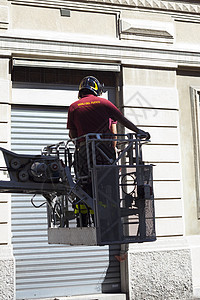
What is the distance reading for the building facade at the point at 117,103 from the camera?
366 inches

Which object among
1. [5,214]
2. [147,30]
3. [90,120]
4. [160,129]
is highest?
[147,30]

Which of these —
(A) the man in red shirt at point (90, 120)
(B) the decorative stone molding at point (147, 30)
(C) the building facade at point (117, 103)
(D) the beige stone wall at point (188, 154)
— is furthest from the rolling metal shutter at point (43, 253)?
(A) the man in red shirt at point (90, 120)

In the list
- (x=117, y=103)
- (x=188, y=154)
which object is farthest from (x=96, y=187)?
(x=188, y=154)

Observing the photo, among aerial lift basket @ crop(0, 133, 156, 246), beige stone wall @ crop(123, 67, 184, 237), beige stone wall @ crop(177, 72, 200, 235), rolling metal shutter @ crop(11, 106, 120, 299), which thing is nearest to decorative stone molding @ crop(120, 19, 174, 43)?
beige stone wall @ crop(123, 67, 184, 237)

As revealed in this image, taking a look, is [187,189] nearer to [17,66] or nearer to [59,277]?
[59,277]

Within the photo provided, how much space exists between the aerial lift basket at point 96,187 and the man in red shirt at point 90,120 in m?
0.01

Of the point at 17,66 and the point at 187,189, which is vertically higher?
the point at 17,66

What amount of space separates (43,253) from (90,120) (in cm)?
446

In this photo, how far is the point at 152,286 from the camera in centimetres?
955

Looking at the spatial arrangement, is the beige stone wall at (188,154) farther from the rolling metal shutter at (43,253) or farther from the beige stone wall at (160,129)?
the rolling metal shutter at (43,253)

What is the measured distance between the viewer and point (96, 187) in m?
4.84

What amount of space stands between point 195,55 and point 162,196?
3.08 meters

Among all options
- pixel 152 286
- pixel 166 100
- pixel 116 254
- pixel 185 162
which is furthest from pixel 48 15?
pixel 152 286

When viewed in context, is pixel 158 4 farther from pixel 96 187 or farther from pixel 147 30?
pixel 96 187
